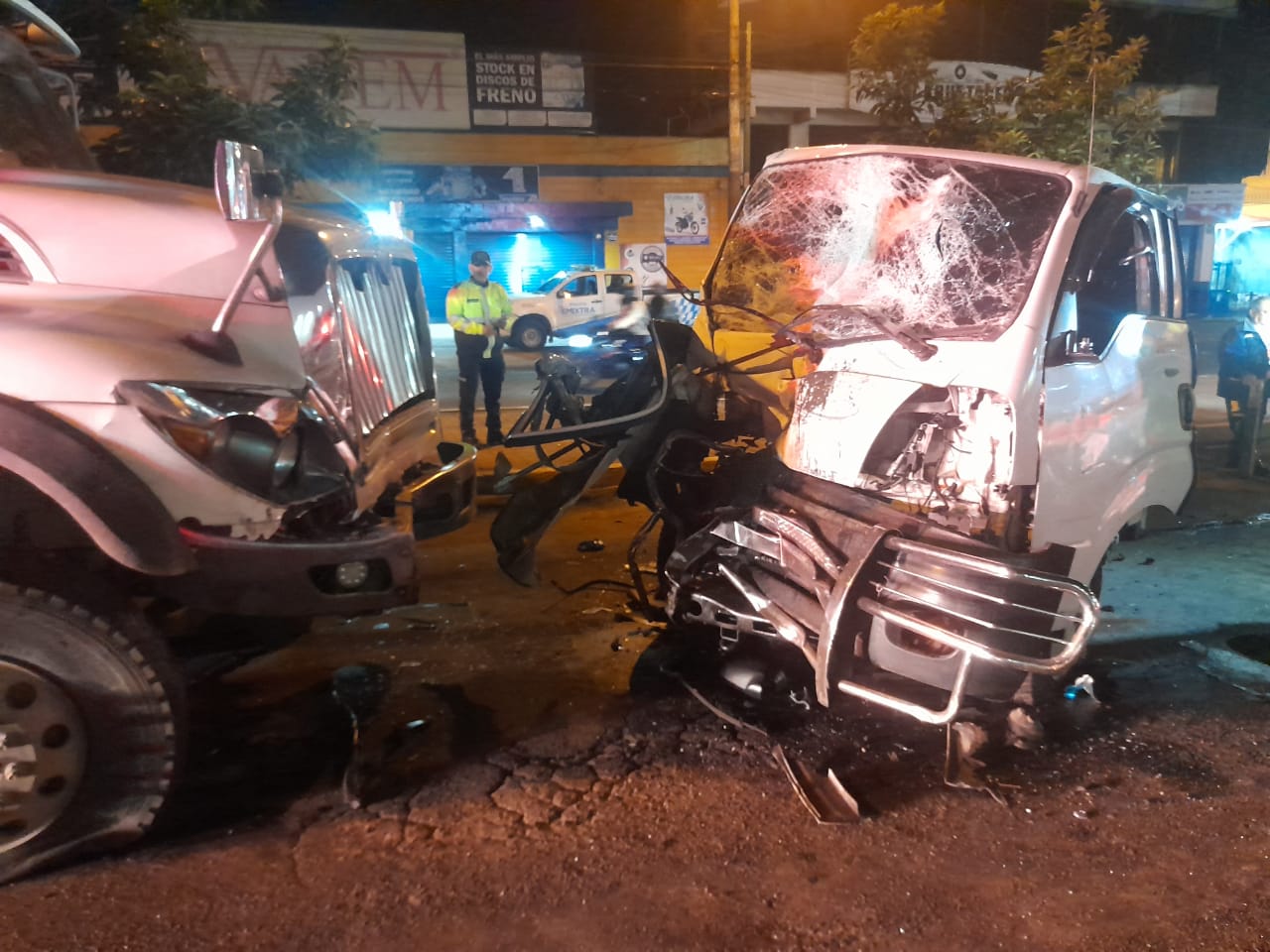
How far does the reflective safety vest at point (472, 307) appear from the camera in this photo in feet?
32.6

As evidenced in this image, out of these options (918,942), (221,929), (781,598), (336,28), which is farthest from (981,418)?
(336,28)

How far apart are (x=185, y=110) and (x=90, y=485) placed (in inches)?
334

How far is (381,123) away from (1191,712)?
66.2ft

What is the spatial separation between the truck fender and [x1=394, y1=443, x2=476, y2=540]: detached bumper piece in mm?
1201

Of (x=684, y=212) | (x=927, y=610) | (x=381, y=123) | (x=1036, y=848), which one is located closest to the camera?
(x=1036, y=848)

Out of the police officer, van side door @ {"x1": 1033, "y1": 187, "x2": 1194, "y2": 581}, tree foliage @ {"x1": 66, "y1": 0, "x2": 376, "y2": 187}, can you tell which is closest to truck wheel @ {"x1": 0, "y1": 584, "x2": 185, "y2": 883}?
van side door @ {"x1": 1033, "y1": 187, "x2": 1194, "y2": 581}

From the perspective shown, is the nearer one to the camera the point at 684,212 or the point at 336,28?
the point at 336,28

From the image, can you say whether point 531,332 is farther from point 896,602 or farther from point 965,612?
point 965,612

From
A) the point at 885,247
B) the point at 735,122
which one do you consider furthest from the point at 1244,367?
the point at 735,122

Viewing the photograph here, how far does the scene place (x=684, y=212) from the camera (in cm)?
2470

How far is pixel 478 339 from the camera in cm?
995

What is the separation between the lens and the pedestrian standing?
8383 millimetres

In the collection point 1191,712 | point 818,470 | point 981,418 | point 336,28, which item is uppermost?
point 336,28

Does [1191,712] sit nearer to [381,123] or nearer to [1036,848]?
[1036,848]
